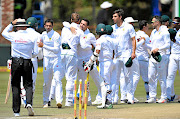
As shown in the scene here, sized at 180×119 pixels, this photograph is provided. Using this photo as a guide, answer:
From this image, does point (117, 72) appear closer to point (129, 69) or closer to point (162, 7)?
point (129, 69)

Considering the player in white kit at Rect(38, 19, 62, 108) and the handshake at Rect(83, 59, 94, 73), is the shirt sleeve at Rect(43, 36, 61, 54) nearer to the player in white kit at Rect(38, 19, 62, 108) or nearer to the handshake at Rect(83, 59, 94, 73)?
the player in white kit at Rect(38, 19, 62, 108)

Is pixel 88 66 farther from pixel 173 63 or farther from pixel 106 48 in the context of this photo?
pixel 173 63

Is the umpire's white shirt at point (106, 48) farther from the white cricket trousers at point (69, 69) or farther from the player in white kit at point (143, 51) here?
the player in white kit at point (143, 51)

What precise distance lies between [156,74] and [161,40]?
1.02 m

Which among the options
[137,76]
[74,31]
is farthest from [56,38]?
[137,76]

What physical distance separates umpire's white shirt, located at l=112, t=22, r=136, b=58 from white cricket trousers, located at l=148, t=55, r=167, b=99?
31.4 inches

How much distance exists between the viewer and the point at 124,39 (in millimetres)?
15898

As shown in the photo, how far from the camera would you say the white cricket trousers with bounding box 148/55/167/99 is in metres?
16.2

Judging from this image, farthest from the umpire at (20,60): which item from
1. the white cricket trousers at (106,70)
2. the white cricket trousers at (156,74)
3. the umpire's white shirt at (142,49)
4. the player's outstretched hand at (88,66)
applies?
the umpire's white shirt at (142,49)

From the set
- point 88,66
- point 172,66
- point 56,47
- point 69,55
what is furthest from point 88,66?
point 172,66

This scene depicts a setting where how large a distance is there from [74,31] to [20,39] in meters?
2.14

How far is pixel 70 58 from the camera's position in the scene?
1486 centimetres

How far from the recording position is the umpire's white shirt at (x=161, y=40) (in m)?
16.1

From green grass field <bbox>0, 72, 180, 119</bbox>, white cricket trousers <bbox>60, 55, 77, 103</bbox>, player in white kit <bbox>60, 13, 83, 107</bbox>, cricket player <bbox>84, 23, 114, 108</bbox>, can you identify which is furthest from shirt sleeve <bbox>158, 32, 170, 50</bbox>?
white cricket trousers <bbox>60, 55, 77, 103</bbox>
